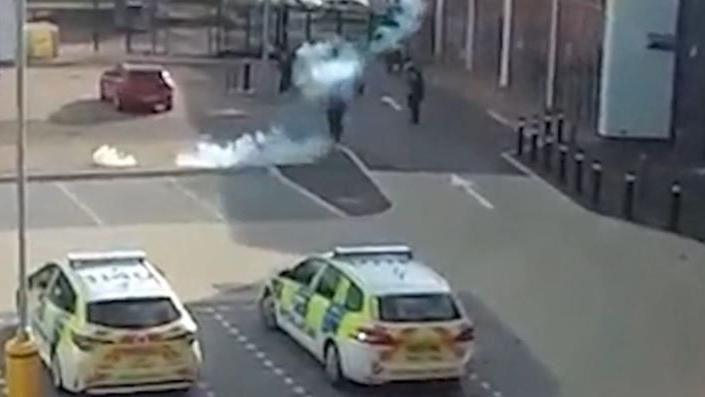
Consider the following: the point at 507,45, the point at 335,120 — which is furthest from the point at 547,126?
the point at 507,45

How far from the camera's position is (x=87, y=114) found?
40562mm

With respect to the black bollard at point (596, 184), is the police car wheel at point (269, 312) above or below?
below

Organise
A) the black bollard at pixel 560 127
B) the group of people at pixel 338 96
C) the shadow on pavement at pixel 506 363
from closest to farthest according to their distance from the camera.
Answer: the shadow on pavement at pixel 506 363 → the black bollard at pixel 560 127 → the group of people at pixel 338 96

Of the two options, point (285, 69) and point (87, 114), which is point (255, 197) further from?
point (285, 69)

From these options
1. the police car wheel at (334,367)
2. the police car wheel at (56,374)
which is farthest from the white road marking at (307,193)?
the police car wheel at (56,374)

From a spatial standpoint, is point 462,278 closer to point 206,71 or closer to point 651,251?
point 651,251

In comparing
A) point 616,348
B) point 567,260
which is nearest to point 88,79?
point 567,260

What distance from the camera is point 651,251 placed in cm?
2983

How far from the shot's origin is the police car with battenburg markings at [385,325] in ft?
71.3

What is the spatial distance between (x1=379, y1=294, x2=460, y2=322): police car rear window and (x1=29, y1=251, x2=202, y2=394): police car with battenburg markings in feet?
7.02

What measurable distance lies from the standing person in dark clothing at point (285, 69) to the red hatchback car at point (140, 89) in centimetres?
285

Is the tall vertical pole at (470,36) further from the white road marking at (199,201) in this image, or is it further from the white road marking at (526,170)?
the white road marking at (199,201)

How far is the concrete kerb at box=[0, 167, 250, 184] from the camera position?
33.9 meters

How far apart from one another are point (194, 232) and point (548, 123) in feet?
34.7
